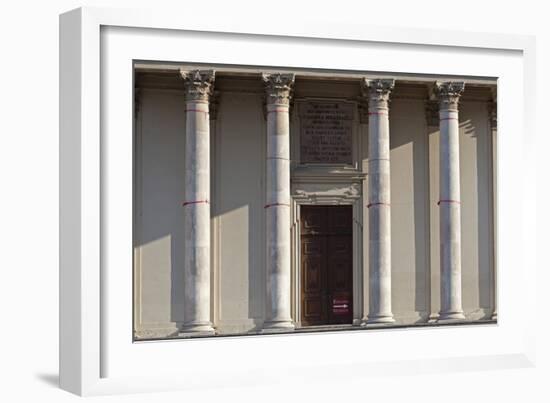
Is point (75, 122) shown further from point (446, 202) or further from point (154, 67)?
point (446, 202)

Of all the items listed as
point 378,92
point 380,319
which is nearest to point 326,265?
point 380,319

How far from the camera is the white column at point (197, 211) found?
630 inches

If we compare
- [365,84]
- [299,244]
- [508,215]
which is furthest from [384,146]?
[508,215]

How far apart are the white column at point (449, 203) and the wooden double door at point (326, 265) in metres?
2.19

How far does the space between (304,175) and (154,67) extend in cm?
614

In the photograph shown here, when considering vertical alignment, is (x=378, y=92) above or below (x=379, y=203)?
above

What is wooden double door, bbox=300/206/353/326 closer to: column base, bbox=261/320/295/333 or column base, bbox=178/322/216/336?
column base, bbox=261/320/295/333

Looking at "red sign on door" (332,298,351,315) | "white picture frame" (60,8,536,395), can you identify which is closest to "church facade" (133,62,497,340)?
"red sign on door" (332,298,351,315)

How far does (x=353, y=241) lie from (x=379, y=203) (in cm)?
153

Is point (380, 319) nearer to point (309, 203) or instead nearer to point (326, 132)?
point (309, 203)

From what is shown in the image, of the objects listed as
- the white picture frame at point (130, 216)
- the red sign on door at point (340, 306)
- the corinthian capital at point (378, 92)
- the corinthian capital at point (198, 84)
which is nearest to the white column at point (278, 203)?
the corinthian capital at point (198, 84)

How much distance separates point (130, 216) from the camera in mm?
11359

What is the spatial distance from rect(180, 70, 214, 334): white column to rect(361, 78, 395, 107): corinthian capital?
3.22 metres

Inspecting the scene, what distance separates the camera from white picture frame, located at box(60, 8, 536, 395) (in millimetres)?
11141
